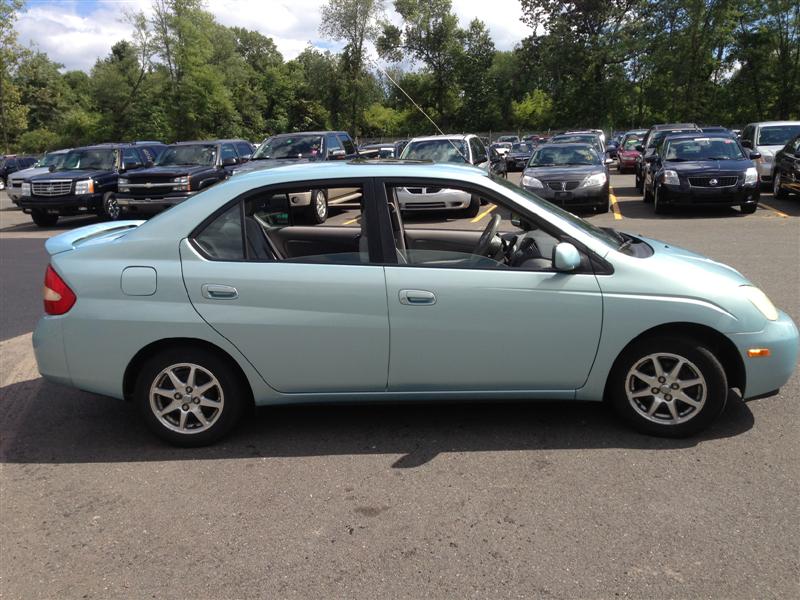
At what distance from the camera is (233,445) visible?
429 cm

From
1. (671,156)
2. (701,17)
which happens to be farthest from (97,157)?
(701,17)

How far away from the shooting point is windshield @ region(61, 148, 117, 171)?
18281 mm

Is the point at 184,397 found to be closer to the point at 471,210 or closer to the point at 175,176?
the point at 471,210

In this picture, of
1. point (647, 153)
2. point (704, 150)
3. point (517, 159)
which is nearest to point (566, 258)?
point (704, 150)

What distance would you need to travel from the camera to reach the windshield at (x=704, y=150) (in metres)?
14.8

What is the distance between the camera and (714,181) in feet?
45.8


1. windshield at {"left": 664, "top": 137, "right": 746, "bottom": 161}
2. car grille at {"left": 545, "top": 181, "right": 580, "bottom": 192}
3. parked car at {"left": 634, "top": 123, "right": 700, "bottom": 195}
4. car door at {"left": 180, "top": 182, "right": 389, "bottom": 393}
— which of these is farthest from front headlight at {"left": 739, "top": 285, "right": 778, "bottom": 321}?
parked car at {"left": 634, "top": 123, "right": 700, "bottom": 195}

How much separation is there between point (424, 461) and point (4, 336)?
Answer: 5001 mm

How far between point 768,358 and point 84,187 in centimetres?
1652

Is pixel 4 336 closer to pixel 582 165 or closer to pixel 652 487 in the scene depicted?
pixel 652 487

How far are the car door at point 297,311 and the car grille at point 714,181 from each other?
1176 centimetres

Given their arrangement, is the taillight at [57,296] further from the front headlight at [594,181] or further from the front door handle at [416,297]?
the front headlight at [594,181]

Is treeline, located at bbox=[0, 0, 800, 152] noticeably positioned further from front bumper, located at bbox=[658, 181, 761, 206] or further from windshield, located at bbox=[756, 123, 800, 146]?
front bumper, located at bbox=[658, 181, 761, 206]

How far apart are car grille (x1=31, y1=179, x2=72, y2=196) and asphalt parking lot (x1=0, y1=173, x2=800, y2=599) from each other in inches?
530
